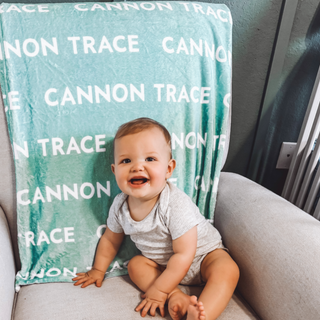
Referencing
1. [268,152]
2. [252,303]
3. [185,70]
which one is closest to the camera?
[252,303]

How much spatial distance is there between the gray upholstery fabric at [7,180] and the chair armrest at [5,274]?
0.02 metres

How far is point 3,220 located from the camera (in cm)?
72

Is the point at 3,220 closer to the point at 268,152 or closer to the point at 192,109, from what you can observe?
the point at 192,109

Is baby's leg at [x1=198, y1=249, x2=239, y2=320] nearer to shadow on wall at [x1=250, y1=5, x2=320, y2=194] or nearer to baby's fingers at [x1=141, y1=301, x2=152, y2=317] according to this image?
baby's fingers at [x1=141, y1=301, x2=152, y2=317]

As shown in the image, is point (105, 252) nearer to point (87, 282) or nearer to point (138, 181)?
point (87, 282)

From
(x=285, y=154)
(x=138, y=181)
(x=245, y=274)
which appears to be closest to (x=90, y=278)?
(x=138, y=181)

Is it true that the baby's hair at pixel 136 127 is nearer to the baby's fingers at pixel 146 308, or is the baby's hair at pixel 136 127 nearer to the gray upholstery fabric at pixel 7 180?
the gray upholstery fabric at pixel 7 180

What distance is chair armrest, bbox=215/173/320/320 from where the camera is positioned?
0.54 meters

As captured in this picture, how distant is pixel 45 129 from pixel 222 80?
0.53 metres

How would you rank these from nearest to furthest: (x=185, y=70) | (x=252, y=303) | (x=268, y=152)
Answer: (x=252, y=303) → (x=185, y=70) → (x=268, y=152)

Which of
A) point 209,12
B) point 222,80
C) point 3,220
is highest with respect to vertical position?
point 209,12

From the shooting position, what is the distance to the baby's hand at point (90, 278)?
721 mm

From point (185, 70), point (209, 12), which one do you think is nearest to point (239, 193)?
point (185, 70)

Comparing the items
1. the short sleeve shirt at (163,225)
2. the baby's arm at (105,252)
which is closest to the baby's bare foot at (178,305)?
the short sleeve shirt at (163,225)
